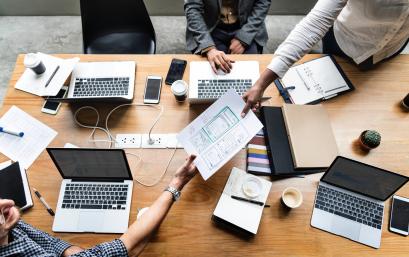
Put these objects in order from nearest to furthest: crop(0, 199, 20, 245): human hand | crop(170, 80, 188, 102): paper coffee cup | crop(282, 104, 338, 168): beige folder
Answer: crop(0, 199, 20, 245): human hand → crop(282, 104, 338, 168): beige folder → crop(170, 80, 188, 102): paper coffee cup

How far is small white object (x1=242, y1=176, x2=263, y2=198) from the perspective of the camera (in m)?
1.19

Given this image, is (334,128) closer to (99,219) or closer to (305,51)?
(305,51)

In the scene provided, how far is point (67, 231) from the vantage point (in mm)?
1159

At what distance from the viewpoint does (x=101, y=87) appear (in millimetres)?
1457

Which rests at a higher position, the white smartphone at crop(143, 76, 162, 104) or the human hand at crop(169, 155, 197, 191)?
the white smartphone at crop(143, 76, 162, 104)

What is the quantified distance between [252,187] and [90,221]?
2.01 feet

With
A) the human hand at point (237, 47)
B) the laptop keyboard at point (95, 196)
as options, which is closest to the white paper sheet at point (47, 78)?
the laptop keyboard at point (95, 196)

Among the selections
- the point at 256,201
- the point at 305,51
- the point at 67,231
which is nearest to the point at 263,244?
the point at 256,201

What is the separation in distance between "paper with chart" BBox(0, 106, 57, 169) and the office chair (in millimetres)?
718

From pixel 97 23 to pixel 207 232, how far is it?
1.48 metres

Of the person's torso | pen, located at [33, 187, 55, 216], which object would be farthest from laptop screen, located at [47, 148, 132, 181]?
the person's torso

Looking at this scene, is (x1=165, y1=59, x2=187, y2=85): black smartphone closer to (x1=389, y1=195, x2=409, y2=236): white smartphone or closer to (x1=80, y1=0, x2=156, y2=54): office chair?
(x1=80, y1=0, x2=156, y2=54): office chair

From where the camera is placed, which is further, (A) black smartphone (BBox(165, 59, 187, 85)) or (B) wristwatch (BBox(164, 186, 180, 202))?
(A) black smartphone (BBox(165, 59, 187, 85))

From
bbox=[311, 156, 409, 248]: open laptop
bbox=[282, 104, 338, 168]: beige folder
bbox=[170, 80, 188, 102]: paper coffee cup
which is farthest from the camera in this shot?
bbox=[170, 80, 188, 102]: paper coffee cup
